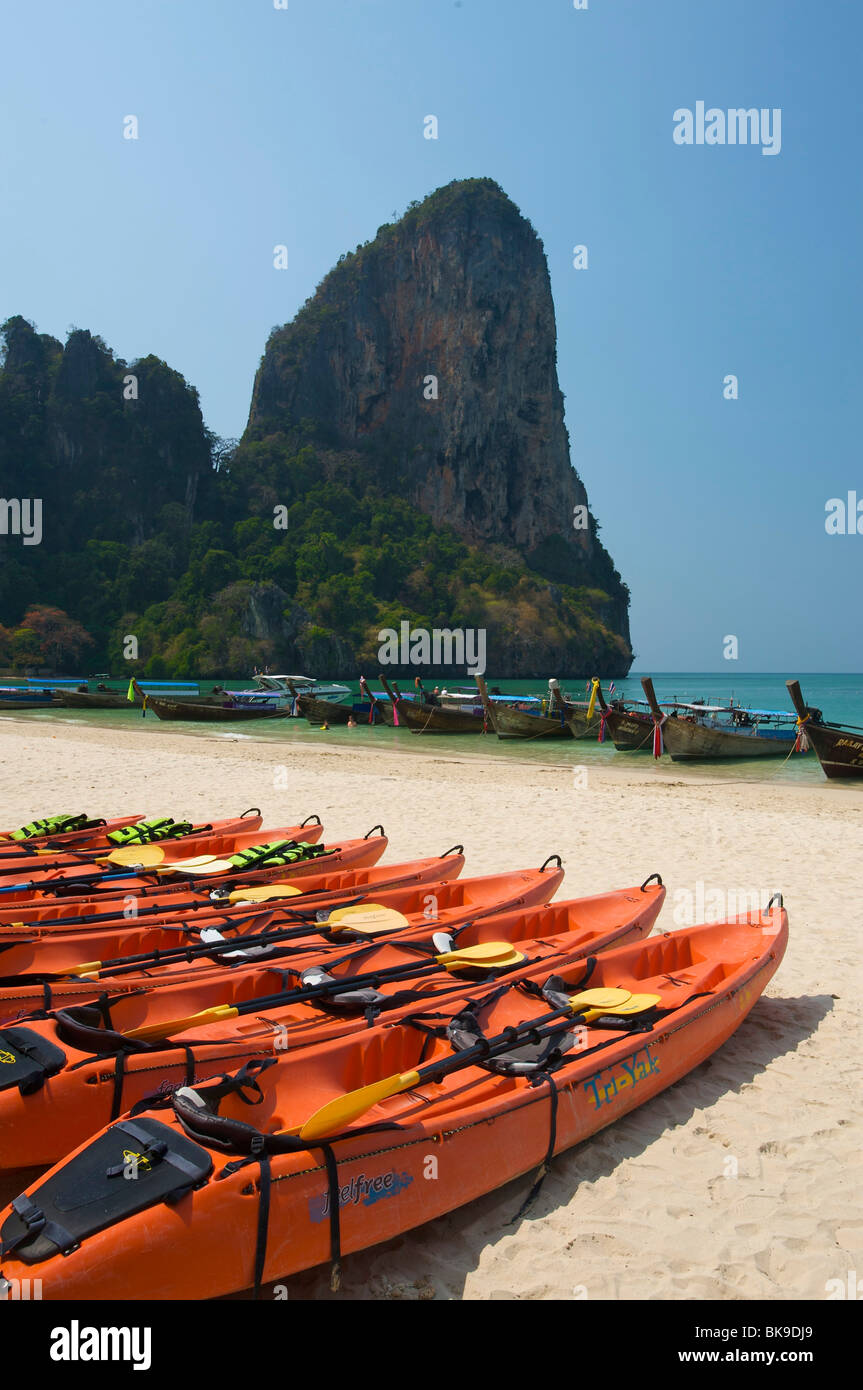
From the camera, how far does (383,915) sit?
18.9ft

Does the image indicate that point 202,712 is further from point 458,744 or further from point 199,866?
point 199,866

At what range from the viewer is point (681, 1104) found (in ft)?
14.1

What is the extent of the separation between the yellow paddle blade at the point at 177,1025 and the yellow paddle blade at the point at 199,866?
300 cm

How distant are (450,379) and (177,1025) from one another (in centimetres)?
10913

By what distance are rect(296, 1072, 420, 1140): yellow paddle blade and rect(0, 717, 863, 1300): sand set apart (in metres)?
0.58

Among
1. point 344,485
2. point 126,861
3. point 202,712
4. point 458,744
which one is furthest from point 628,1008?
point 344,485

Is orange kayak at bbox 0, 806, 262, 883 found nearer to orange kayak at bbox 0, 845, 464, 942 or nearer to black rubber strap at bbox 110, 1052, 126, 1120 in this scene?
orange kayak at bbox 0, 845, 464, 942

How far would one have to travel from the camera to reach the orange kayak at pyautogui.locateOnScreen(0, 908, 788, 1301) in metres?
2.58

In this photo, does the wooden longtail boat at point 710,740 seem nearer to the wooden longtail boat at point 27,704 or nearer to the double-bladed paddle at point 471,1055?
the double-bladed paddle at point 471,1055

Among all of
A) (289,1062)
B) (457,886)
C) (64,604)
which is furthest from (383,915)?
(64,604)
